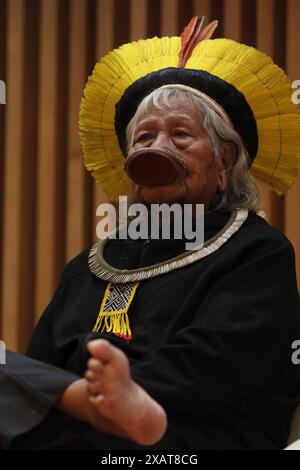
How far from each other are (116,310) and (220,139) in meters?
0.45

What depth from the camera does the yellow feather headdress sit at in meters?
1.95

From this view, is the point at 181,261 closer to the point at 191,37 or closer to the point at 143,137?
the point at 143,137

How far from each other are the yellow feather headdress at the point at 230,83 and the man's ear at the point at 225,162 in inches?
3.9

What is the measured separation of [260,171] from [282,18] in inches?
36.2

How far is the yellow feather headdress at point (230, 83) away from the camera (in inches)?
76.6

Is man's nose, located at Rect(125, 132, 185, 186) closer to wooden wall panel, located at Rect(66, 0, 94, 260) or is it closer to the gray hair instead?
the gray hair

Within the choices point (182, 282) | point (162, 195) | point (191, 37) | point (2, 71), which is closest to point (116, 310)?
point (182, 282)

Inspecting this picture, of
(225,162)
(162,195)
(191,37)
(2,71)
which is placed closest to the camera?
(162,195)

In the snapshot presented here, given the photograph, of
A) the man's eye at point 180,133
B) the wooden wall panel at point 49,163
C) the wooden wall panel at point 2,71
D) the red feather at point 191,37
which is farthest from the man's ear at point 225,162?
the wooden wall panel at point 2,71

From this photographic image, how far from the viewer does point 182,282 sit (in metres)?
1.69

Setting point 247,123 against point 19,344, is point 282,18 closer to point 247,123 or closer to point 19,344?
point 247,123

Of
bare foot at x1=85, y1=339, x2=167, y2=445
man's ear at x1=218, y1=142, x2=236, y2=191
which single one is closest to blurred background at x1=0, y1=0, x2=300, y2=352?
man's ear at x1=218, y1=142, x2=236, y2=191

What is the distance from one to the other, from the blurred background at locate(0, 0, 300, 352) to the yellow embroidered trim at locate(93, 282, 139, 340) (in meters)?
1.09
